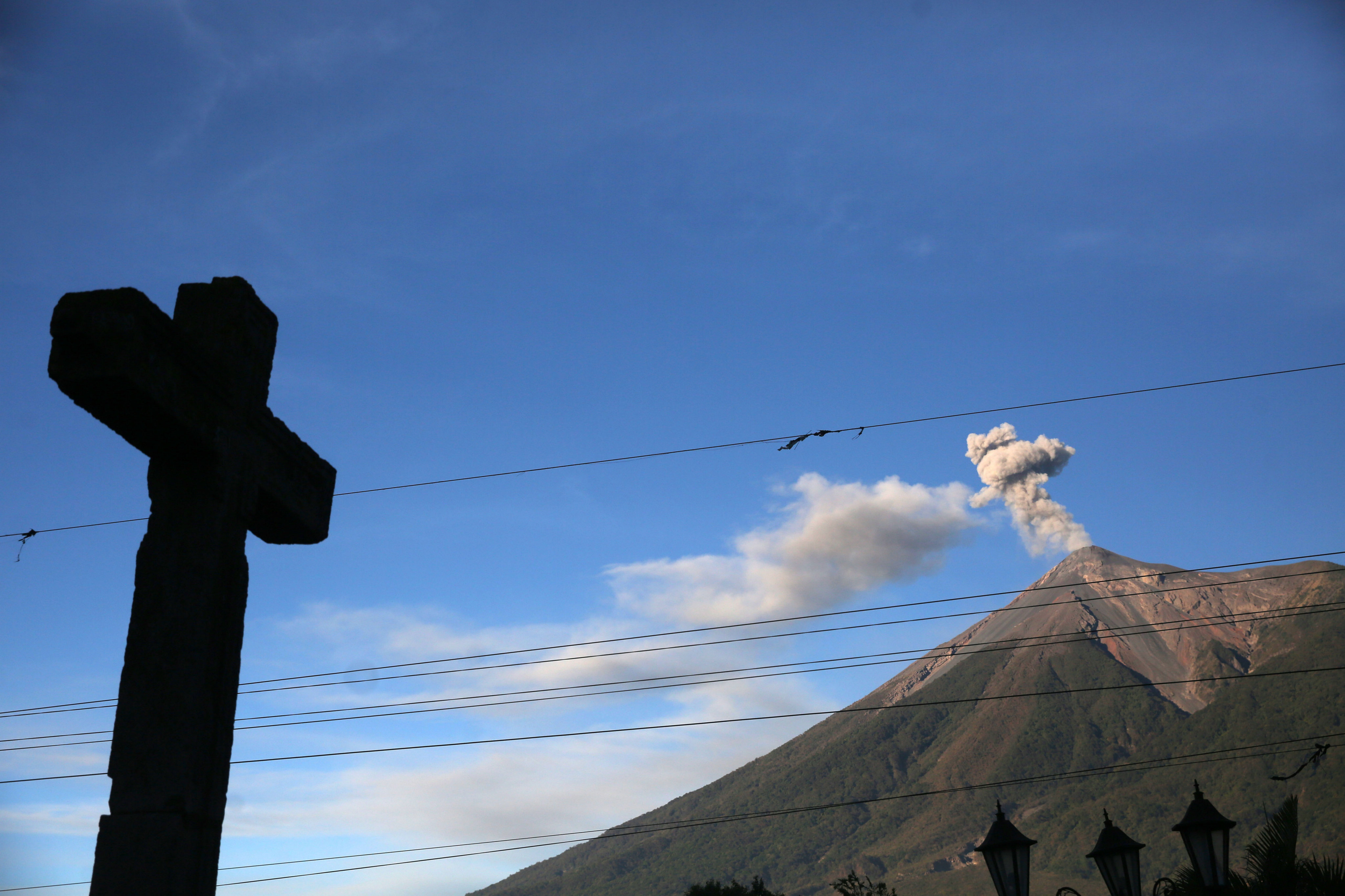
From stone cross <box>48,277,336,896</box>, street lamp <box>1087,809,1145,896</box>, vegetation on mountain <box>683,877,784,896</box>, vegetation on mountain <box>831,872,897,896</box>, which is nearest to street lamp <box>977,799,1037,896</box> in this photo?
street lamp <box>1087,809,1145,896</box>

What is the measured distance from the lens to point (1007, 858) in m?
7.79

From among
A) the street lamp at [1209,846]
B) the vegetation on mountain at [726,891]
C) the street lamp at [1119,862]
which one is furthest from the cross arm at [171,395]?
the vegetation on mountain at [726,891]

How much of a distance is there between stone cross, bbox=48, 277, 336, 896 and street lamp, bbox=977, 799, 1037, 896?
5529 millimetres

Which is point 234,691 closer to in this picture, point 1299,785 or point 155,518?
point 155,518

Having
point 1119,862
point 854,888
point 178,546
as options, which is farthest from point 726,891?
point 178,546

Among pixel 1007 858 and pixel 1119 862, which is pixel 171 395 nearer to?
pixel 1007 858

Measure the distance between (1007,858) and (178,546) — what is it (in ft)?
20.4

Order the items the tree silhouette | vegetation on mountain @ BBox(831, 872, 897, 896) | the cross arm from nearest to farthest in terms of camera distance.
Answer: the cross arm, the tree silhouette, vegetation on mountain @ BBox(831, 872, 897, 896)

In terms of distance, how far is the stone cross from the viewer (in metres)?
4.54

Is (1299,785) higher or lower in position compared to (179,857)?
higher

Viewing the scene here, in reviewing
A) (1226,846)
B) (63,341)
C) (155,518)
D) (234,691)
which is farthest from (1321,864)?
(63,341)

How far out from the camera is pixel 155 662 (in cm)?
478

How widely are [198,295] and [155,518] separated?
48.7 inches

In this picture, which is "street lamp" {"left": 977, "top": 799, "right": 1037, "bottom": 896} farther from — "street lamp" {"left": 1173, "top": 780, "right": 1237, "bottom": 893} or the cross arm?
the cross arm
